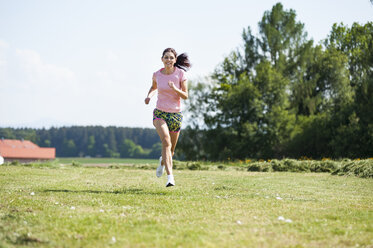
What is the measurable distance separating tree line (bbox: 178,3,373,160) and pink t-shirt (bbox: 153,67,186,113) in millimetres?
22229

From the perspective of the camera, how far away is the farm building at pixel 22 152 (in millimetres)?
80250

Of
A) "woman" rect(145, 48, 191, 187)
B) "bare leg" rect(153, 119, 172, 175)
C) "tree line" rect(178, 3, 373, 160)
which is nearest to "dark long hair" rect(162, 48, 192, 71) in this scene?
"woman" rect(145, 48, 191, 187)

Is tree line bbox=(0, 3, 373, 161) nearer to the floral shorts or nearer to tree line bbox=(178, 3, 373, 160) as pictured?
tree line bbox=(178, 3, 373, 160)

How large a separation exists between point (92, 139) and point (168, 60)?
130773 mm

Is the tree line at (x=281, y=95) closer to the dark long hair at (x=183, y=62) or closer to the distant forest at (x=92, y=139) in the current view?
the dark long hair at (x=183, y=62)

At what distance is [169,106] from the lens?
297 inches

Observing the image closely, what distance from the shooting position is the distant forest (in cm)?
12681

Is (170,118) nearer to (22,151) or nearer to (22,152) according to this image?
(22,152)

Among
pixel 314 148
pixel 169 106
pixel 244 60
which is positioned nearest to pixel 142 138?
pixel 244 60

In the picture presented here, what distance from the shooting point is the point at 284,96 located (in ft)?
111

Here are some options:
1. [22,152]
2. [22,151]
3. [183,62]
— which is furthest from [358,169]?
[22,151]

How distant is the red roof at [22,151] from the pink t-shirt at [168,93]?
80.0m

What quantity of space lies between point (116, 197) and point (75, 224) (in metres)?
2.23

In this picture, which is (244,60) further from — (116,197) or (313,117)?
(116,197)
